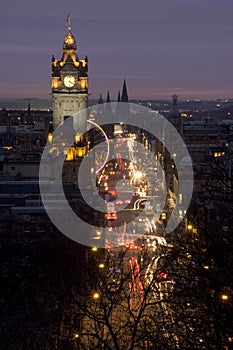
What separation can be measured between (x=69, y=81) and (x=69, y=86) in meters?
0.37

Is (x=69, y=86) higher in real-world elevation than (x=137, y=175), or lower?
higher

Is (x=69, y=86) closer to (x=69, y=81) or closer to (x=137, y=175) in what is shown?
(x=69, y=81)

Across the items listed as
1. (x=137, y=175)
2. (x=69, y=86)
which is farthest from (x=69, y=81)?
(x=137, y=175)

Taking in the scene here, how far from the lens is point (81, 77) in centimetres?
6344

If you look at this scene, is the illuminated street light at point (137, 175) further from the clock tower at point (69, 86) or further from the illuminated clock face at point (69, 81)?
the illuminated clock face at point (69, 81)

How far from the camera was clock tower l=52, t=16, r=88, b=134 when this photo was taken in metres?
63.4

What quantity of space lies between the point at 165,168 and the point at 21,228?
110ft

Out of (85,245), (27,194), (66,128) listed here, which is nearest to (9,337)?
(85,245)

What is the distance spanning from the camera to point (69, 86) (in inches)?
2509

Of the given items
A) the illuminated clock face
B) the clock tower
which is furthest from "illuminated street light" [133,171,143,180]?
the illuminated clock face

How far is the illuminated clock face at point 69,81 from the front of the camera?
6356 centimetres

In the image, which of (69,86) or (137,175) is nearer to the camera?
(69,86)

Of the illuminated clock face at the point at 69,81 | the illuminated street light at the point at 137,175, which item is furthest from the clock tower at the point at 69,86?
the illuminated street light at the point at 137,175

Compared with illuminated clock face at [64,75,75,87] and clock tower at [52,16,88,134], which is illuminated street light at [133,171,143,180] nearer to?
clock tower at [52,16,88,134]
